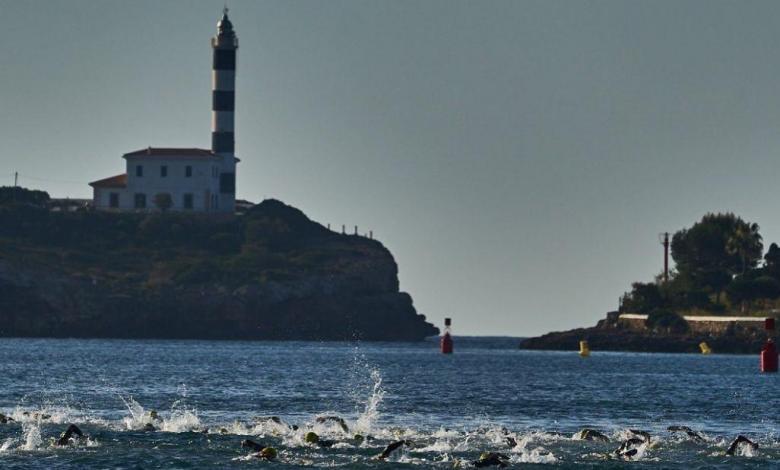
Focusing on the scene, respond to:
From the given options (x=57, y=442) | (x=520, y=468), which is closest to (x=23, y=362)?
(x=57, y=442)

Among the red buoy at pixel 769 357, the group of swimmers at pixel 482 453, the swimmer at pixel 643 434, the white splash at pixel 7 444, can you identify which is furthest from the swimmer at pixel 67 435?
the red buoy at pixel 769 357

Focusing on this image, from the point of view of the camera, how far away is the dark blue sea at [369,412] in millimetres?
64312

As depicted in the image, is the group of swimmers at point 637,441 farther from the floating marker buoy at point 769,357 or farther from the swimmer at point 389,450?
the floating marker buoy at point 769,357

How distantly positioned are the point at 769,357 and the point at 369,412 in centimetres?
7125

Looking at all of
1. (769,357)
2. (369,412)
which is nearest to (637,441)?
(369,412)

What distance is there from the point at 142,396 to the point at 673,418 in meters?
29.2

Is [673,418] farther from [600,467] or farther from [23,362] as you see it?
[23,362]

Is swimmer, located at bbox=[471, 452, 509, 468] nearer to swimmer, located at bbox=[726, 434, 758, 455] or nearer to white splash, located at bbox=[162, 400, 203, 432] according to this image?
swimmer, located at bbox=[726, 434, 758, 455]

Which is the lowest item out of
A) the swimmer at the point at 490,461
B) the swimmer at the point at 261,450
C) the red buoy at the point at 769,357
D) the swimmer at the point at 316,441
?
the swimmer at the point at 490,461

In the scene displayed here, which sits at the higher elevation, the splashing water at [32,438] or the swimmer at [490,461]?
the splashing water at [32,438]

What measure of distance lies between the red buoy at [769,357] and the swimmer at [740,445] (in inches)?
3025

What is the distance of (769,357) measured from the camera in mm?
147500

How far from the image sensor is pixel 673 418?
8931 cm

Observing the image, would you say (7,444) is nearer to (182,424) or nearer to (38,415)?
(182,424)
